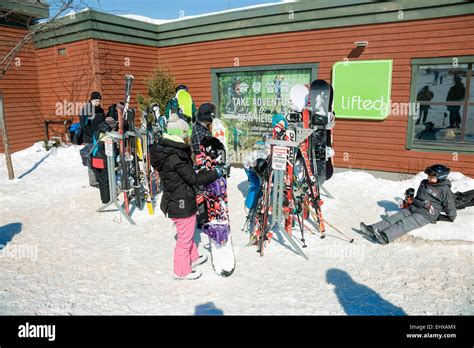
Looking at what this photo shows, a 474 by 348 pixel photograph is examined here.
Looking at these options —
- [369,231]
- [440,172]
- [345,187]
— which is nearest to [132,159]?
[369,231]

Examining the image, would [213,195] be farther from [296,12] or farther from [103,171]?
[296,12]

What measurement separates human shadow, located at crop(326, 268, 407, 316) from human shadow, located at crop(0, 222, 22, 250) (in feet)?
15.9

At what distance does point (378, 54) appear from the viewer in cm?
796

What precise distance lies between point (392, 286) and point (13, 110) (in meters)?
12.6

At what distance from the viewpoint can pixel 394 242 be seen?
15.9 ft

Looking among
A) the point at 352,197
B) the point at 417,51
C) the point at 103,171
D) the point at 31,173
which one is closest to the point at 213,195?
the point at 103,171

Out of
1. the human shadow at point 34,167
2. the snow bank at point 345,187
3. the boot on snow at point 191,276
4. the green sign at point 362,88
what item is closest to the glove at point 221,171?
the boot on snow at point 191,276

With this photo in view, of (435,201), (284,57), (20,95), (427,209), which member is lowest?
(427,209)

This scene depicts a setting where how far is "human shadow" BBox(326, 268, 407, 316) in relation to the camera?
333cm

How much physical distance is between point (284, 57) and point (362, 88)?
2.36 metres

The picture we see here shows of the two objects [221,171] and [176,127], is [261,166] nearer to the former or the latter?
[221,171]

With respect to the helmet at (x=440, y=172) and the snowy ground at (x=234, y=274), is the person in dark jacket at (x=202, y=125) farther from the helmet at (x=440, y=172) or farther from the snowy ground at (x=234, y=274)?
the helmet at (x=440, y=172)

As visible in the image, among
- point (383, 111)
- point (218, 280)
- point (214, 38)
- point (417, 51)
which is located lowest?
point (218, 280)

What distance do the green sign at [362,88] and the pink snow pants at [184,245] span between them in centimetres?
609
